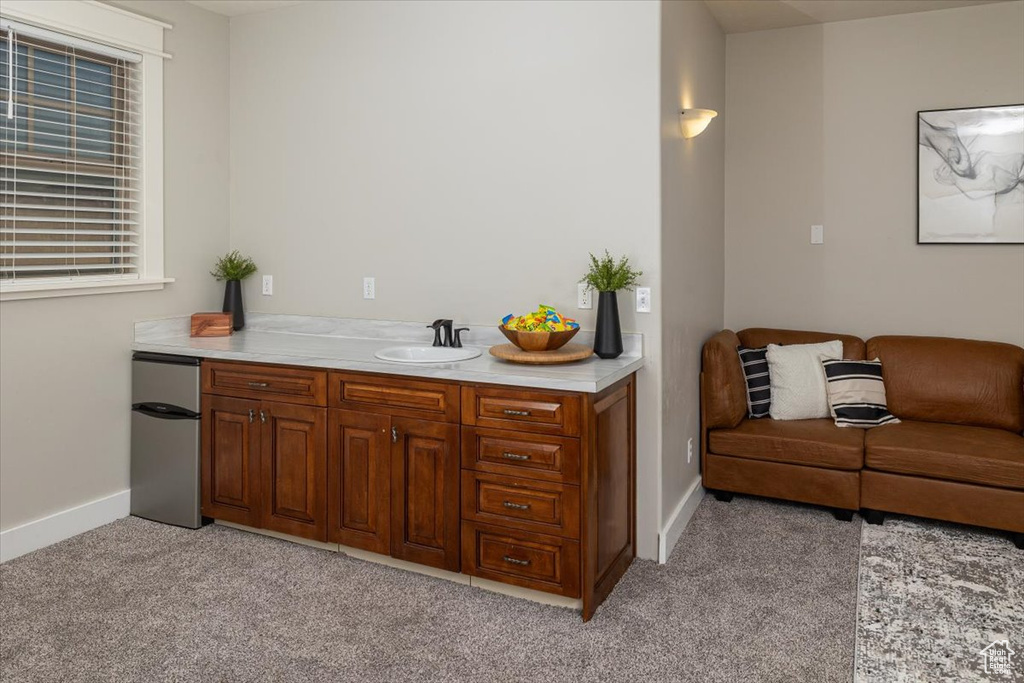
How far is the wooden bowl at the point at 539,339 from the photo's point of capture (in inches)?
110

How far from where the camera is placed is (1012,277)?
3795 millimetres

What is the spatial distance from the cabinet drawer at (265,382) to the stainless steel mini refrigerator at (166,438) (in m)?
0.11

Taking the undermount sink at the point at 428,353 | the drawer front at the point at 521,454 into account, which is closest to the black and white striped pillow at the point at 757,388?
the undermount sink at the point at 428,353

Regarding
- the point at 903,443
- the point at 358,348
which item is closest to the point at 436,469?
the point at 358,348

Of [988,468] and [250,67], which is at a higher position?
[250,67]

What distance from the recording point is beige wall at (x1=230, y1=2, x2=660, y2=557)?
296cm

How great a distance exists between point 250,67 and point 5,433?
85.0 inches

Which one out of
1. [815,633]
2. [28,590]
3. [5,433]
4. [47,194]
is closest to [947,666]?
[815,633]

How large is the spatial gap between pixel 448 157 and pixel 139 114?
152cm

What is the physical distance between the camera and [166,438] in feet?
10.9

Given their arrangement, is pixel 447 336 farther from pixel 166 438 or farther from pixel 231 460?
pixel 166 438

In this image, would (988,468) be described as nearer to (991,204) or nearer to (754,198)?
(991,204)

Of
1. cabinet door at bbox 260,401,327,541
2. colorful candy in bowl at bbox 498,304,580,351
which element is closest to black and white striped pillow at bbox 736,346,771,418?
colorful candy in bowl at bbox 498,304,580,351

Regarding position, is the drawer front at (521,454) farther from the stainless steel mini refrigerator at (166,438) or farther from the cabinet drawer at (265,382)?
the stainless steel mini refrigerator at (166,438)
